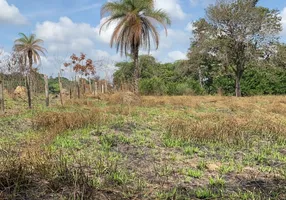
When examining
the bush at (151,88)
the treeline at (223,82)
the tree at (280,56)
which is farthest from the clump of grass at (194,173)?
the tree at (280,56)

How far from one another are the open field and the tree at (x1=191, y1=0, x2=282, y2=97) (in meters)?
15.8

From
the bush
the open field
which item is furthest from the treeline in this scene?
the open field

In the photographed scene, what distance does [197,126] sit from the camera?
5820 mm

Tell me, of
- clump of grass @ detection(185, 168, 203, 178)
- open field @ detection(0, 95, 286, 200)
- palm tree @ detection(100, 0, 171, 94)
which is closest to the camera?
open field @ detection(0, 95, 286, 200)

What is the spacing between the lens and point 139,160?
4.16m

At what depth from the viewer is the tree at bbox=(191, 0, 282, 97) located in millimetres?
21328

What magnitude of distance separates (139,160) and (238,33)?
1917cm

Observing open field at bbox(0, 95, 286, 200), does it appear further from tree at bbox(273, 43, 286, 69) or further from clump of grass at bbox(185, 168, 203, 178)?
tree at bbox(273, 43, 286, 69)

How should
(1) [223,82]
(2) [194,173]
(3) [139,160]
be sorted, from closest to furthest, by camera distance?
(2) [194,173] < (3) [139,160] < (1) [223,82]

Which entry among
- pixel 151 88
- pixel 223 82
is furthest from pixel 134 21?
pixel 223 82

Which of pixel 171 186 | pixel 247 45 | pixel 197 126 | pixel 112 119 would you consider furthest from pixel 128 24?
pixel 171 186

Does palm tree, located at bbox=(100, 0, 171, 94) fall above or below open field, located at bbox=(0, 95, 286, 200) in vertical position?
above

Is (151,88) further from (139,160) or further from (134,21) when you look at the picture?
(139,160)

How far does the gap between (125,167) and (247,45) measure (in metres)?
19.2
